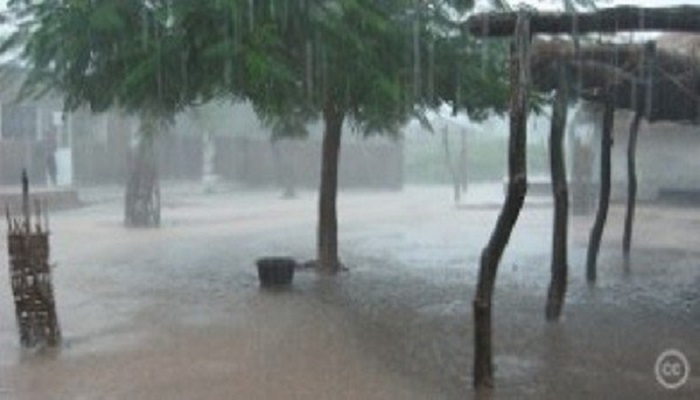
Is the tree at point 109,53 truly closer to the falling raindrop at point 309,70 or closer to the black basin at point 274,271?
the falling raindrop at point 309,70

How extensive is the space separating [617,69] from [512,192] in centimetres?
372

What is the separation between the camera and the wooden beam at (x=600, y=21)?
8.36 meters

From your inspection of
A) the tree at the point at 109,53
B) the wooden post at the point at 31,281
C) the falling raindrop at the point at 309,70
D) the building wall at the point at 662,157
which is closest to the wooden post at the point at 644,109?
the falling raindrop at the point at 309,70

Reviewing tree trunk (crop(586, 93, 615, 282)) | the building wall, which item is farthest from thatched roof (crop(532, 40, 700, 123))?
the building wall

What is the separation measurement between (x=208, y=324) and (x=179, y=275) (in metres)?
4.63

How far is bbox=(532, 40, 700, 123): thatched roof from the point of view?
11000 millimetres

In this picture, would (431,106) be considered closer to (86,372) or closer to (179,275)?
(179,275)

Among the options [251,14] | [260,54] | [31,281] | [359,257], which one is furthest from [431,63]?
[359,257]

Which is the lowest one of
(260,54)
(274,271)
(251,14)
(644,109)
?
(274,271)

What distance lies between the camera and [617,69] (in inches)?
432

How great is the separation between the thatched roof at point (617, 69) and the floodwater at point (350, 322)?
2.73 metres

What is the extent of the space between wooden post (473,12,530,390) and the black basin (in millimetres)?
6028

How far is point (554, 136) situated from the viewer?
1119 cm

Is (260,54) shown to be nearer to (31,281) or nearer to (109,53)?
(109,53)
